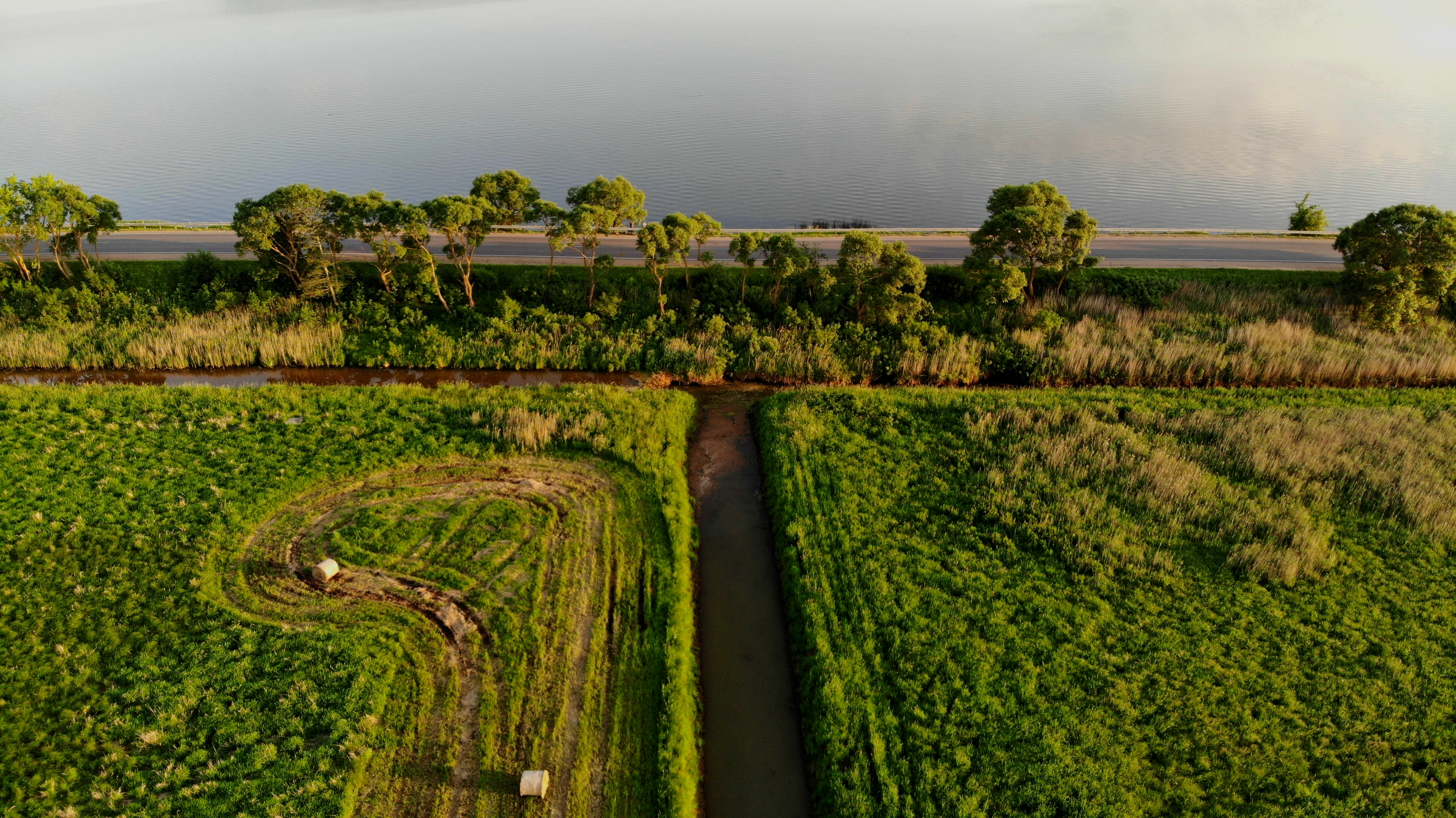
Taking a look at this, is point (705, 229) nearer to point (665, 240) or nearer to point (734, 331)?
point (665, 240)

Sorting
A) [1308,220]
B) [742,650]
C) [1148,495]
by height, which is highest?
[1308,220]

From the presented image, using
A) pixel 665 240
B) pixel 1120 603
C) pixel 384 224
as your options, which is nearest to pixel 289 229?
pixel 384 224

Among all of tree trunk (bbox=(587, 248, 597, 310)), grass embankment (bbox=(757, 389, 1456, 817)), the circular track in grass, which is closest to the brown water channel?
grass embankment (bbox=(757, 389, 1456, 817))

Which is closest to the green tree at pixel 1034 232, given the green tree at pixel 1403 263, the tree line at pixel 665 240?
the tree line at pixel 665 240

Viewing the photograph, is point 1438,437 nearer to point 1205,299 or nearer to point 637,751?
point 1205,299

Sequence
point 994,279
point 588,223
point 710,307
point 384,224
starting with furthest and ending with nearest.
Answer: point 710,307, point 994,279, point 384,224, point 588,223

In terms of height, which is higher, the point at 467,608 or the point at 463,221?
the point at 463,221
